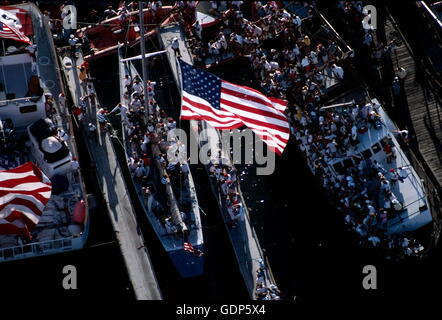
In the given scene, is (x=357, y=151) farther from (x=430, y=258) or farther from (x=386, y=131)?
(x=430, y=258)

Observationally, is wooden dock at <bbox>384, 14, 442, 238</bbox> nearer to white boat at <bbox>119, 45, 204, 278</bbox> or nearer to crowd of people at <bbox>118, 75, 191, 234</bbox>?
white boat at <bbox>119, 45, 204, 278</bbox>

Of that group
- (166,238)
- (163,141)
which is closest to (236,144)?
(163,141)

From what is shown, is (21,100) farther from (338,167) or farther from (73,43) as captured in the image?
(338,167)

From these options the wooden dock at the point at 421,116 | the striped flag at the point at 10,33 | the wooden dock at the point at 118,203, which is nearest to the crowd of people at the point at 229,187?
the wooden dock at the point at 118,203

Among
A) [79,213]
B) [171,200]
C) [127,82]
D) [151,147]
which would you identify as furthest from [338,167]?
[79,213]

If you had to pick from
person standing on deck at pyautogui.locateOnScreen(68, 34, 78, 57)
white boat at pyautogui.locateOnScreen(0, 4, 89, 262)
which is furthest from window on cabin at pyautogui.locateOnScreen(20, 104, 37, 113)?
person standing on deck at pyautogui.locateOnScreen(68, 34, 78, 57)

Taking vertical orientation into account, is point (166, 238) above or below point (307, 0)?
below

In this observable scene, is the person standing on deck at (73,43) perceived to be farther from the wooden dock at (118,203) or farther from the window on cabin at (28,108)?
the window on cabin at (28,108)
